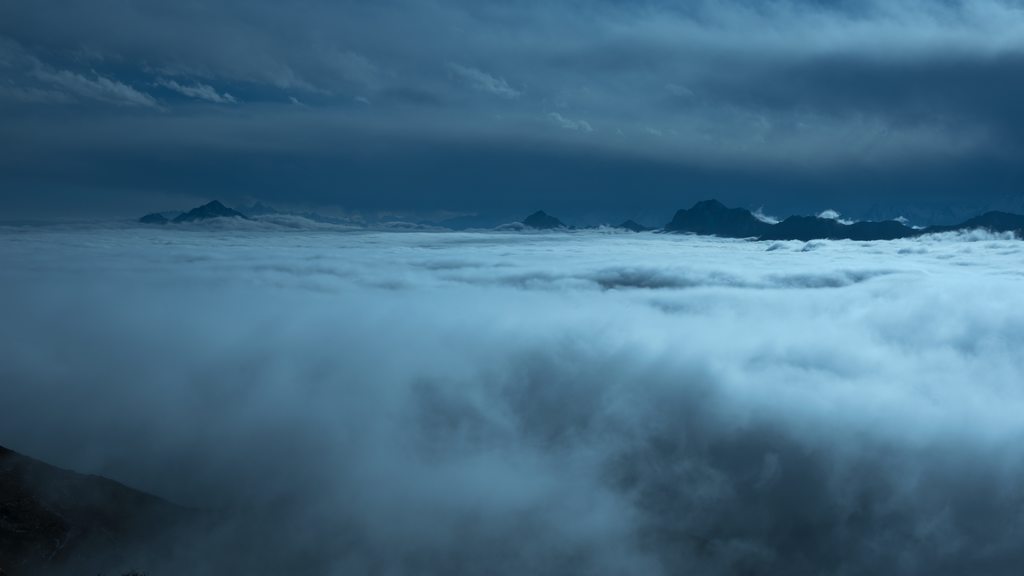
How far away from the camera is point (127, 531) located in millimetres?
147500

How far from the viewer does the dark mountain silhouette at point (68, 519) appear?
423ft

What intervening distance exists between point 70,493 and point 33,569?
24808mm

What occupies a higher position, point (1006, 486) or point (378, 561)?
point (1006, 486)

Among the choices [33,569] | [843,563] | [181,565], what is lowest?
[843,563]

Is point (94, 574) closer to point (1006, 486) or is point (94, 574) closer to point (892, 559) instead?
point (892, 559)

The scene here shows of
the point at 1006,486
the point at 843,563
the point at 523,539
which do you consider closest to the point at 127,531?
the point at 523,539

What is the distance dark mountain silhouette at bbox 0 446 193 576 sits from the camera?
129 metres

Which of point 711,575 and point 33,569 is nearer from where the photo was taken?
point 33,569

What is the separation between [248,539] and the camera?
172 m

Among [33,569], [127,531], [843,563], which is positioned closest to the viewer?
[33,569]

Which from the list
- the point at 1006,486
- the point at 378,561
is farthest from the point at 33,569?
the point at 1006,486

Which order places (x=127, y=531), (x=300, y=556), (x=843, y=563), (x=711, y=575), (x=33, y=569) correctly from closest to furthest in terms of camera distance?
(x=33, y=569) → (x=127, y=531) → (x=300, y=556) → (x=711, y=575) → (x=843, y=563)

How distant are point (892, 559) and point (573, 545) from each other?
253ft

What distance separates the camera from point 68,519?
13862 centimetres
